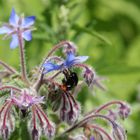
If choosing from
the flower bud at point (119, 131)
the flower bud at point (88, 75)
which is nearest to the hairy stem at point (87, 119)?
the flower bud at point (119, 131)

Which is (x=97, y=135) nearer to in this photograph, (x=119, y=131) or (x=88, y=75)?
(x=119, y=131)

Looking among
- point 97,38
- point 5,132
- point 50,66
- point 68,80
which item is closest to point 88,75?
point 68,80

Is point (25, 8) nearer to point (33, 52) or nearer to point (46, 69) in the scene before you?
point (33, 52)

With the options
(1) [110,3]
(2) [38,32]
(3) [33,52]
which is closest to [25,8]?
(3) [33,52]

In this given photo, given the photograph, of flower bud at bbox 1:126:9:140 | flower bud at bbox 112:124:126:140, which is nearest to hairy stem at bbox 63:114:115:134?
flower bud at bbox 112:124:126:140

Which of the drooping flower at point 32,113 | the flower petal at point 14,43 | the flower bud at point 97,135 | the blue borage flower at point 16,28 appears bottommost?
the drooping flower at point 32,113

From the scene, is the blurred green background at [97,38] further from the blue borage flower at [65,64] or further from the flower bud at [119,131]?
the blue borage flower at [65,64]
